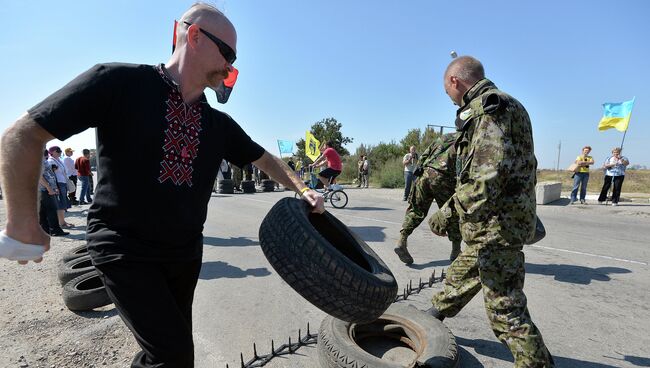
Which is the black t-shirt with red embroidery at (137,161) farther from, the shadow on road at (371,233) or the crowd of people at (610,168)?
the crowd of people at (610,168)

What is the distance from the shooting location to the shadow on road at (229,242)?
24.0ft

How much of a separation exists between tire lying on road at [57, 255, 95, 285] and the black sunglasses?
3.41 meters

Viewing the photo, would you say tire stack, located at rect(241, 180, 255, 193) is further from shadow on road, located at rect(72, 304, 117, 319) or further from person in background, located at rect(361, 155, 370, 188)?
shadow on road, located at rect(72, 304, 117, 319)

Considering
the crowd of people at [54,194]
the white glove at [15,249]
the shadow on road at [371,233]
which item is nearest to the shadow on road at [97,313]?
the crowd of people at [54,194]

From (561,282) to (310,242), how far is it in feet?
14.6

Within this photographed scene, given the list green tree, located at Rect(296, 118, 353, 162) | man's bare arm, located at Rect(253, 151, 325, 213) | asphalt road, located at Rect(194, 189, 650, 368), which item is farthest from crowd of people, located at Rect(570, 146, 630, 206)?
green tree, located at Rect(296, 118, 353, 162)

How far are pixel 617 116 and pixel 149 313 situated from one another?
1814cm

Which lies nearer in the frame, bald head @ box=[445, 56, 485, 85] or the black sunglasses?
the black sunglasses

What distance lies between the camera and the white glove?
142cm

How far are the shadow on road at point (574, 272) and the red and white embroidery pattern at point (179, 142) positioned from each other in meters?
5.35

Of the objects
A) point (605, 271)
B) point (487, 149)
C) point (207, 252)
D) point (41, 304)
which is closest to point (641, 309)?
point (605, 271)

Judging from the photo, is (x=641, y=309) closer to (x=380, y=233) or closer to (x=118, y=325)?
(x=380, y=233)

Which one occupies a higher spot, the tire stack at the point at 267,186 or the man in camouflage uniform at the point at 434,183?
the man in camouflage uniform at the point at 434,183

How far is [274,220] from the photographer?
2471 mm
